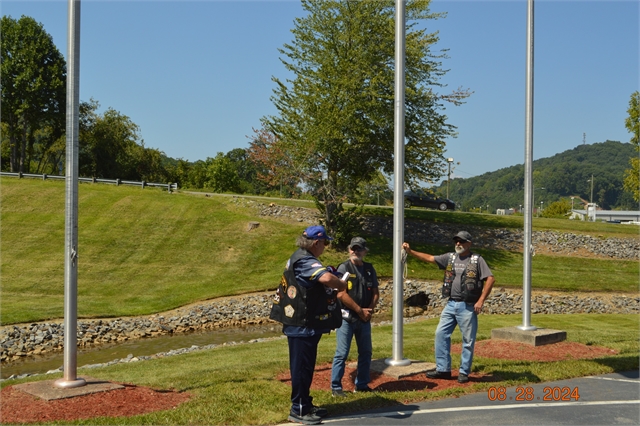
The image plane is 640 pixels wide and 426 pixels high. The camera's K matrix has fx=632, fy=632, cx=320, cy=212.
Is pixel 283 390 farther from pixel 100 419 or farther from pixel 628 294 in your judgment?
pixel 628 294

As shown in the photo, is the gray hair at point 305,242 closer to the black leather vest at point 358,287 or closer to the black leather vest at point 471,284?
the black leather vest at point 358,287

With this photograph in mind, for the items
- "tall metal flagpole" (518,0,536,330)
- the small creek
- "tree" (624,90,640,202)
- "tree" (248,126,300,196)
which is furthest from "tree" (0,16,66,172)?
"tall metal flagpole" (518,0,536,330)

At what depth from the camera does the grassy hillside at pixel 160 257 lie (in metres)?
28.6

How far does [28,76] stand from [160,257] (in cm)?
3502

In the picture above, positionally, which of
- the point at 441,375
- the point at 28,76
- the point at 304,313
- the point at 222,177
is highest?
the point at 28,76

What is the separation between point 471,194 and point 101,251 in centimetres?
16906

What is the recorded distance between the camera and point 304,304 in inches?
279

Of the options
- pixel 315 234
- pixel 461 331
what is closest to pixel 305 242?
pixel 315 234

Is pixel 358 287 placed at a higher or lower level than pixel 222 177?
lower

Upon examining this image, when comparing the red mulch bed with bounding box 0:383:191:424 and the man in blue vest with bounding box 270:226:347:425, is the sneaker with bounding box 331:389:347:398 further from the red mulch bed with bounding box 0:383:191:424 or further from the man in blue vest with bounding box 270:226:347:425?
the red mulch bed with bounding box 0:383:191:424

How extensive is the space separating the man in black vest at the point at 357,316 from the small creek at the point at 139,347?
1209 cm

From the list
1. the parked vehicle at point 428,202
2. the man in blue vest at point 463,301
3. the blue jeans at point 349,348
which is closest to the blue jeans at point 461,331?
the man in blue vest at point 463,301

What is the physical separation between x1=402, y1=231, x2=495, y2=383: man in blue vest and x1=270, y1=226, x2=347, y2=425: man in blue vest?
8.48ft

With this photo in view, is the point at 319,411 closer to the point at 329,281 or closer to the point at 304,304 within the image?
the point at 304,304
